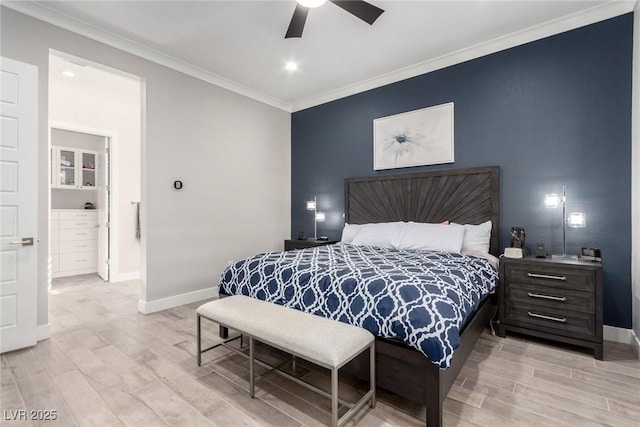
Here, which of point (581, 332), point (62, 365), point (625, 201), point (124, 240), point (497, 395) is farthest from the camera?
point (124, 240)

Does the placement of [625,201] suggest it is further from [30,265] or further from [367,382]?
[30,265]

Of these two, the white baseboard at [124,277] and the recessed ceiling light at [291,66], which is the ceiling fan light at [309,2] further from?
the white baseboard at [124,277]

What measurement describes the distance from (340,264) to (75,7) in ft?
11.0

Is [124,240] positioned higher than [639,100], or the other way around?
[639,100]

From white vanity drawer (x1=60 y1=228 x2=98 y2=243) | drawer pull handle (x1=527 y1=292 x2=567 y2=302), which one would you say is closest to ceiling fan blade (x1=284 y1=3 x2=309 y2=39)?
drawer pull handle (x1=527 y1=292 x2=567 y2=302)

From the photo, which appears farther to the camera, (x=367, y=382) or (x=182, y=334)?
(x=182, y=334)

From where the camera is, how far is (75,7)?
2850mm

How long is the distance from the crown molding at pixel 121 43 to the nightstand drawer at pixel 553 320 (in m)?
4.37

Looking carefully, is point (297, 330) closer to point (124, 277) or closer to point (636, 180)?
point (636, 180)

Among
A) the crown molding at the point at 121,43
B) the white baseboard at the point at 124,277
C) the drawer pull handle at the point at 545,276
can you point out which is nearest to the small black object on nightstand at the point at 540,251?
the drawer pull handle at the point at 545,276

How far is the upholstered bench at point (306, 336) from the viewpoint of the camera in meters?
1.62

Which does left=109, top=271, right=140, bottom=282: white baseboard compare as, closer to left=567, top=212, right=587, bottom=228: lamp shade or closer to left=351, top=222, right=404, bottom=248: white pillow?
left=351, top=222, right=404, bottom=248: white pillow

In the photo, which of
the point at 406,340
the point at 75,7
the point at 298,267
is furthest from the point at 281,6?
the point at 406,340

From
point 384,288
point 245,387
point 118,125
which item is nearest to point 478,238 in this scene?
point 384,288
